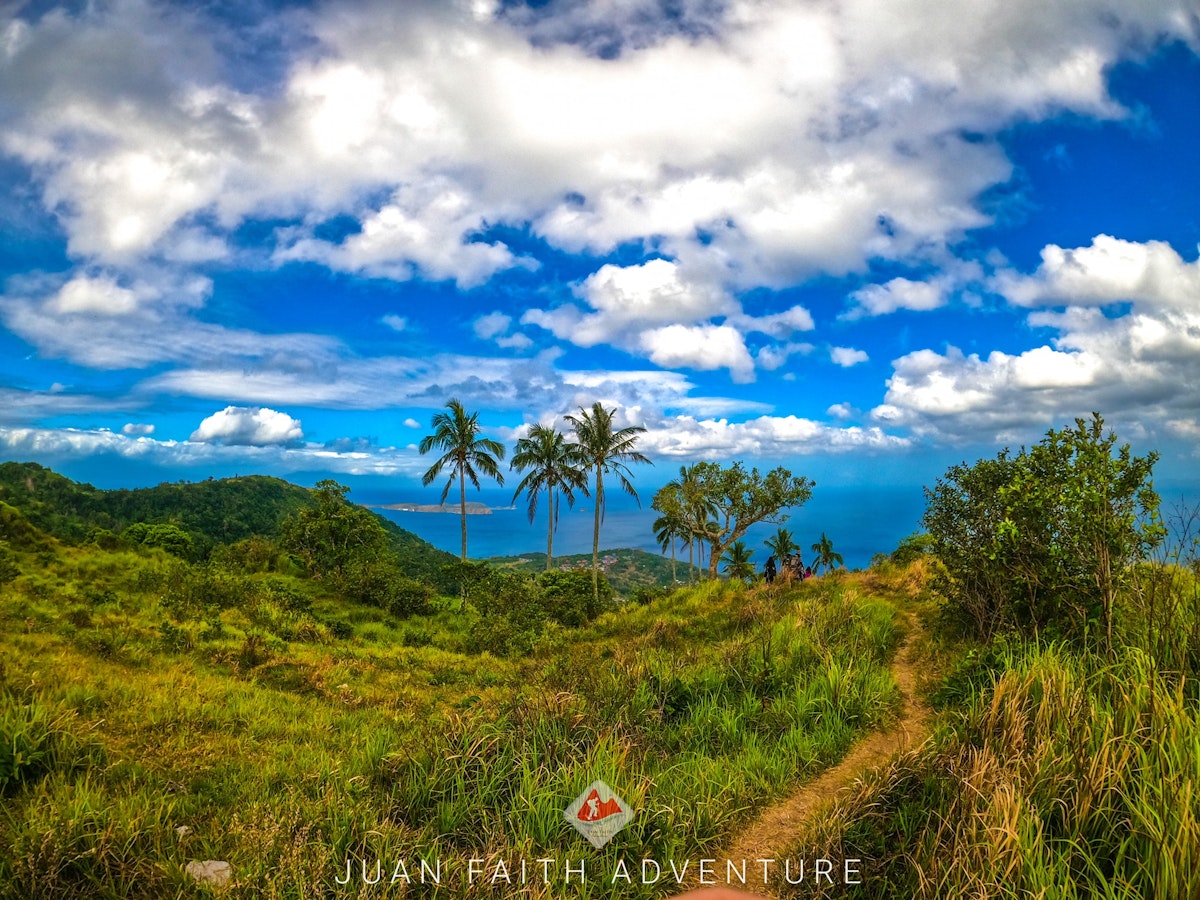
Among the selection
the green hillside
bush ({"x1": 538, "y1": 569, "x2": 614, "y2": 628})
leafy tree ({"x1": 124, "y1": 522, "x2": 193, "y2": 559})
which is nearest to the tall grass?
bush ({"x1": 538, "y1": 569, "x2": 614, "y2": 628})

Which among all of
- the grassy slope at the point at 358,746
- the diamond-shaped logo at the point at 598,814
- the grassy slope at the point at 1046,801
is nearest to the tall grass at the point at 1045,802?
the grassy slope at the point at 1046,801

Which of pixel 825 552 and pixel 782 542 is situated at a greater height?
pixel 782 542

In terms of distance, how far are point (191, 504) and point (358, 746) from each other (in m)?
81.3

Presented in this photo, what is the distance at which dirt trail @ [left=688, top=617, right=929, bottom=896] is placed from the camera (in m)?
5.21

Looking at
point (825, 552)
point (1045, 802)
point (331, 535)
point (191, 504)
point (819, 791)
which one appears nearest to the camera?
point (1045, 802)

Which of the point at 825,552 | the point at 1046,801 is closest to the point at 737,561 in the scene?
the point at 825,552

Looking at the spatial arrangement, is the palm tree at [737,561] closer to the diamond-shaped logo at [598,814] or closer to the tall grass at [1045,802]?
the tall grass at [1045,802]

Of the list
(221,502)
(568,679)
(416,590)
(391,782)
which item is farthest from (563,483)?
(221,502)

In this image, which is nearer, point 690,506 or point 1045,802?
point 1045,802

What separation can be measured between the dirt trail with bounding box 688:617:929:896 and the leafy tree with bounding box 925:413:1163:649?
207 centimetres

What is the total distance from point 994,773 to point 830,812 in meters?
1.43

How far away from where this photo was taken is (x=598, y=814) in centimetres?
518

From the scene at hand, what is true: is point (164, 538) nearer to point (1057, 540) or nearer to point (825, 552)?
point (1057, 540)

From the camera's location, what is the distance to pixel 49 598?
14.2m
